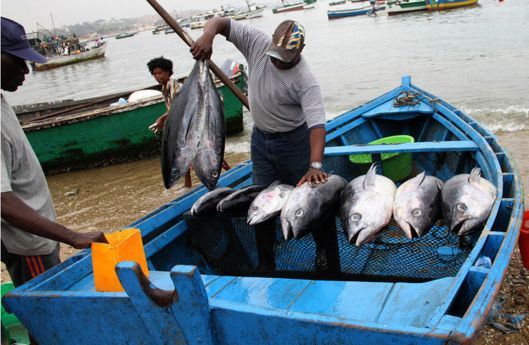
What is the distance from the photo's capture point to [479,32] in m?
24.8

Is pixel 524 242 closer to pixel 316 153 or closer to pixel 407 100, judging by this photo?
pixel 316 153

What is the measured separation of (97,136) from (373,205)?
8628 millimetres

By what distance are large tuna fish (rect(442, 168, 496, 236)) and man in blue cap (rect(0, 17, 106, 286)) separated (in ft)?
7.08

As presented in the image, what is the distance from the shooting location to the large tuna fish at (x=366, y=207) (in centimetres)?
270

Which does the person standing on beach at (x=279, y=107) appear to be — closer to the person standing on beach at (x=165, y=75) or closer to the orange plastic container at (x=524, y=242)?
the orange plastic container at (x=524, y=242)

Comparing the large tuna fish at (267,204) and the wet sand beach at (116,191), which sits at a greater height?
the large tuna fish at (267,204)

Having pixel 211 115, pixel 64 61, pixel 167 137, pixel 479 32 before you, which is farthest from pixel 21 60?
pixel 64 61

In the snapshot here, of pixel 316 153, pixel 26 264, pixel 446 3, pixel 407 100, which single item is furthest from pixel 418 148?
pixel 446 3

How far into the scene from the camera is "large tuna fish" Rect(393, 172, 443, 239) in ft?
9.06

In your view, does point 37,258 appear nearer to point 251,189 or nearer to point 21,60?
point 21,60

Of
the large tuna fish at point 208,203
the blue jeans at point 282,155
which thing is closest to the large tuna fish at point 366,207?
the blue jeans at point 282,155

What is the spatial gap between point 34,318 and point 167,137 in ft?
4.86

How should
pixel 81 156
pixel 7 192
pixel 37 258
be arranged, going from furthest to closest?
pixel 81 156 → pixel 37 258 → pixel 7 192

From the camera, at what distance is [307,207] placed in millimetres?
2936
